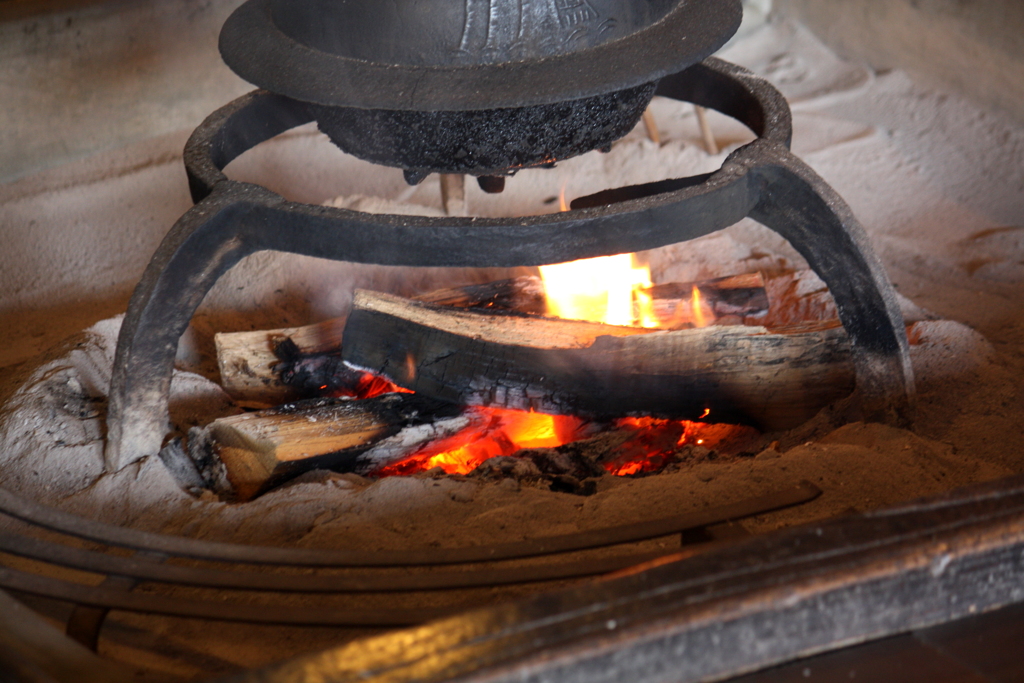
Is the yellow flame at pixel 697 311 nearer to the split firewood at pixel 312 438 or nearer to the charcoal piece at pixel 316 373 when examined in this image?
the split firewood at pixel 312 438

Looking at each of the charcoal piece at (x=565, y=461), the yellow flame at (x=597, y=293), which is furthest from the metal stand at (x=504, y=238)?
the yellow flame at (x=597, y=293)

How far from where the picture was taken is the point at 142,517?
1.70 meters

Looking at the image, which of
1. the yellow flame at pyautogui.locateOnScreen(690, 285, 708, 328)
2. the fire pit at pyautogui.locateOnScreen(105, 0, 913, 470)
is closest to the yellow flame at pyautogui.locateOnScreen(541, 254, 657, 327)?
the yellow flame at pyautogui.locateOnScreen(690, 285, 708, 328)

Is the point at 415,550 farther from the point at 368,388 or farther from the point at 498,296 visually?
the point at 498,296

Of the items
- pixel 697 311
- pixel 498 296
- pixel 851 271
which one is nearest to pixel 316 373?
pixel 498 296

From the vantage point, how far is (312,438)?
190 centimetres

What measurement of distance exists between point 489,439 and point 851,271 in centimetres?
99

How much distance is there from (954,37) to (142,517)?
381 cm

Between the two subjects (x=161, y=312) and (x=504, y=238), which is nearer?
(x=504, y=238)

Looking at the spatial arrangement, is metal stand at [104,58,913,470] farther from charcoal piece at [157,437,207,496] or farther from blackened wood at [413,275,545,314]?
blackened wood at [413,275,545,314]

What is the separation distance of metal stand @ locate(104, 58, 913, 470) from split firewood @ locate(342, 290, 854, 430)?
0.16m

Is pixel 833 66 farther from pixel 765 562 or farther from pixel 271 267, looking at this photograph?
pixel 765 562

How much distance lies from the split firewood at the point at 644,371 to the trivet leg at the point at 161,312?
571 mm

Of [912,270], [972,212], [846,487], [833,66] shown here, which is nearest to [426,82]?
[846,487]
